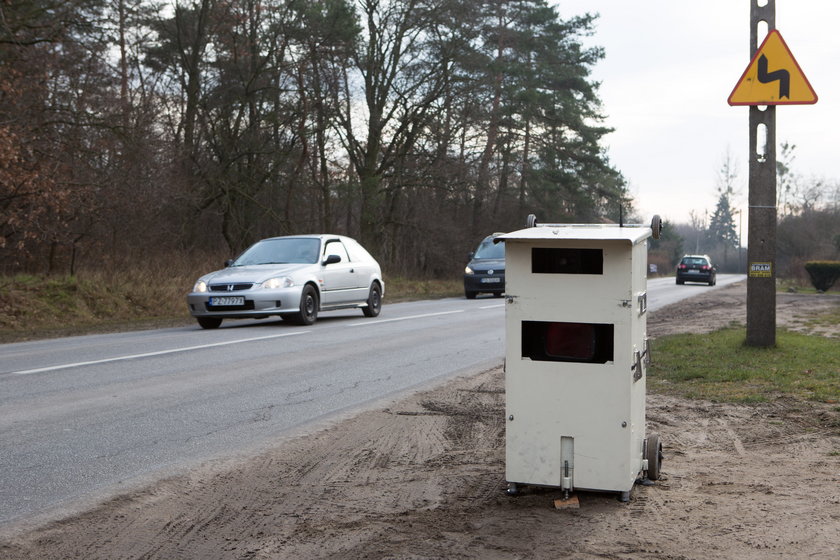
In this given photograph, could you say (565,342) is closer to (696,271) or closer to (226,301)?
(226,301)

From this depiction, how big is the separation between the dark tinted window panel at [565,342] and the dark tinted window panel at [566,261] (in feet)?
0.93

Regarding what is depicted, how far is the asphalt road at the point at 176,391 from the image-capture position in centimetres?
591

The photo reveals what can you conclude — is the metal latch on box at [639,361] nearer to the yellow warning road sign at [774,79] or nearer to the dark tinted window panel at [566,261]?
the dark tinted window panel at [566,261]

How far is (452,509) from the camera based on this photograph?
485 centimetres

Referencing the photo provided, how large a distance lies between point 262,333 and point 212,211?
57.3 feet

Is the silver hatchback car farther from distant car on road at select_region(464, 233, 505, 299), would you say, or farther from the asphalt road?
distant car on road at select_region(464, 233, 505, 299)

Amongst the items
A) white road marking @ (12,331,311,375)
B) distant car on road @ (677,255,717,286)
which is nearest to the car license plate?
white road marking @ (12,331,311,375)

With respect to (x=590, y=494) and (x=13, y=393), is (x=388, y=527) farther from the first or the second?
(x=13, y=393)

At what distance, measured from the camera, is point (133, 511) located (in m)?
4.87

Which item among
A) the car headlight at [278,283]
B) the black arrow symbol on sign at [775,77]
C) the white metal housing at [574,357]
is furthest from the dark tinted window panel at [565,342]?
the car headlight at [278,283]

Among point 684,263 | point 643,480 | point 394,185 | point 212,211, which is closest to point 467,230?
point 394,185

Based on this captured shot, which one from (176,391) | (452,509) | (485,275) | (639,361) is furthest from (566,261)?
(485,275)

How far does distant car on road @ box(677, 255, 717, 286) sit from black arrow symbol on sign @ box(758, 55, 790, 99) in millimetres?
38387

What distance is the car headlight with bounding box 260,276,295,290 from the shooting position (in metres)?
16.4
